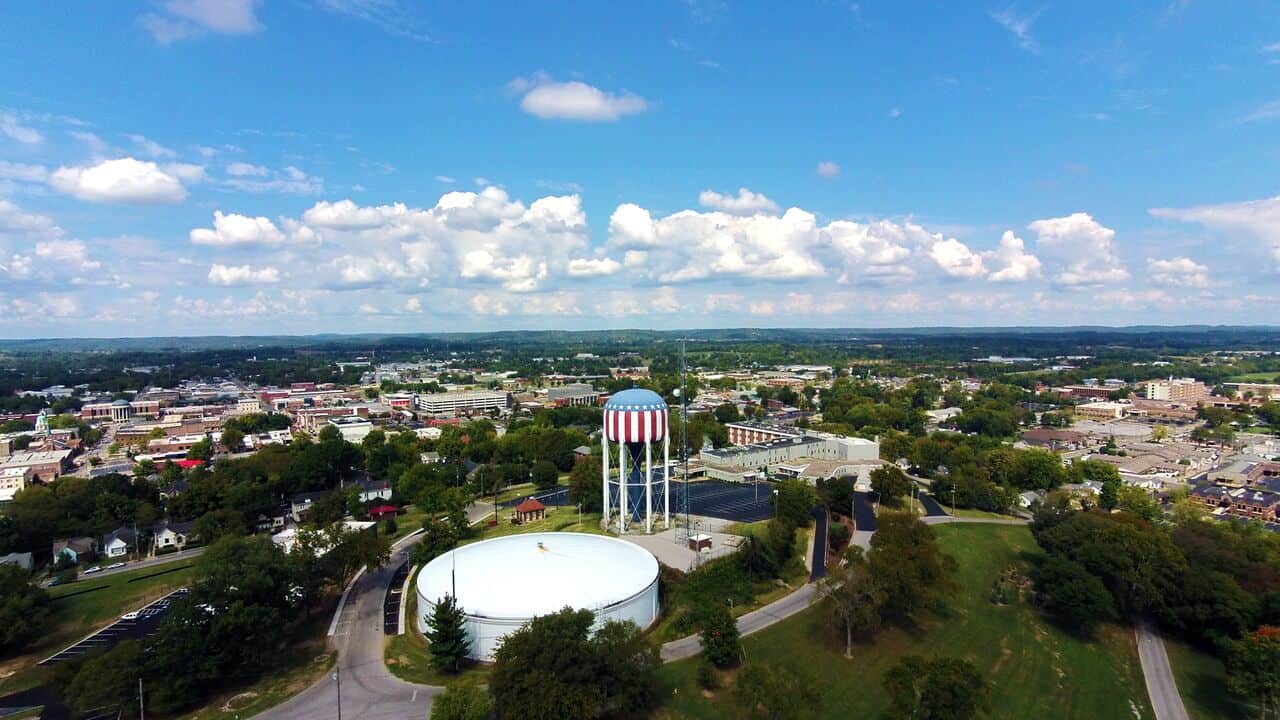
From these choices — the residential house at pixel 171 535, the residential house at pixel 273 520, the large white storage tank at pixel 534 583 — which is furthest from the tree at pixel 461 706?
the residential house at pixel 171 535

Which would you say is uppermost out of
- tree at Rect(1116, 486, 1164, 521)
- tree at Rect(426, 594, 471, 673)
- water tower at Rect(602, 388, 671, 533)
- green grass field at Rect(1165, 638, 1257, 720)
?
water tower at Rect(602, 388, 671, 533)

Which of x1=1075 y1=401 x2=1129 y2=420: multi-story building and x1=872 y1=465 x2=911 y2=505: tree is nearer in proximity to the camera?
x1=872 y1=465 x2=911 y2=505: tree

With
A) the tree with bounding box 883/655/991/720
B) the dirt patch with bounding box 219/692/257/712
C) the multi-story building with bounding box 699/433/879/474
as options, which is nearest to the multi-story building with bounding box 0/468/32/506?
the dirt patch with bounding box 219/692/257/712

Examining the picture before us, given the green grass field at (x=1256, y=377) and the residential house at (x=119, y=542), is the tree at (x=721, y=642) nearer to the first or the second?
the residential house at (x=119, y=542)

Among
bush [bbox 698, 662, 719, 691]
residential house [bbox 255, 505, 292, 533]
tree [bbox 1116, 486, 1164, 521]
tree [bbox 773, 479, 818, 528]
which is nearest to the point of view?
bush [bbox 698, 662, 719, 691]

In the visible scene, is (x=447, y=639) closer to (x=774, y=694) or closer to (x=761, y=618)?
(x=774, y=694)

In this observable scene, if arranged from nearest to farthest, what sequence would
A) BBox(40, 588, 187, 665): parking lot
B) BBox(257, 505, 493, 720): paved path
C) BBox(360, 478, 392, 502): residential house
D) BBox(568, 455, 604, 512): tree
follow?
BBox(257, 505, 493, 720): paved path → BBox(40, 588, 187, 665): parking lot → BBox(568, 455, 604, 512): tree → BBox(360, 478, 392, 502): residential house

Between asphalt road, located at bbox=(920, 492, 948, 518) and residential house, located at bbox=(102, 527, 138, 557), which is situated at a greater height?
residential house, located at bbox=(102, 527, 138, 557)

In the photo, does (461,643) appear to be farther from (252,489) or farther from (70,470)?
(70,470)

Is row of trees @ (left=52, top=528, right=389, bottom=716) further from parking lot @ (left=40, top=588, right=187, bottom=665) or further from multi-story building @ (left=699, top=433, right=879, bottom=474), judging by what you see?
multi-story building @ (left=699, top=433, right=879, bottom=474)
